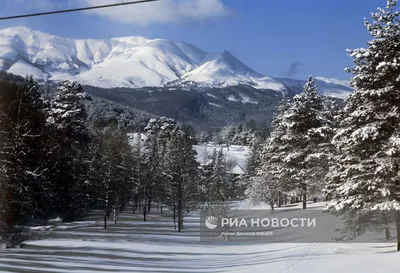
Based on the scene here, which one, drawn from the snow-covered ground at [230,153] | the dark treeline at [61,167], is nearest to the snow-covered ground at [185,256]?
the dark treeline at [61,167]

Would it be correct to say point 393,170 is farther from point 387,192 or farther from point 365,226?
point 365,226

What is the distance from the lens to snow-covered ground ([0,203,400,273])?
1797cm

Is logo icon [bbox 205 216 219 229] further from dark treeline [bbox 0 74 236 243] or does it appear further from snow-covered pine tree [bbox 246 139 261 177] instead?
snow-covered pine tree [bbox 246 139 261 177]

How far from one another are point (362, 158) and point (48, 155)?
73.5 feet

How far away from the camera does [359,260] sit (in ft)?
57.7

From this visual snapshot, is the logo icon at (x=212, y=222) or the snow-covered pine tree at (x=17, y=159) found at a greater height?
the snow-covered pine tree at (x=17, y=159)

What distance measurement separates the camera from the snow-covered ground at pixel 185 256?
707 inches

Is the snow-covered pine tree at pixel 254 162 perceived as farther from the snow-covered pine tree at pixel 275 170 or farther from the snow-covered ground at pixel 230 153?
the snow-covered ground at pixel 230 153

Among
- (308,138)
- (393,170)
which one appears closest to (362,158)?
(393,170)

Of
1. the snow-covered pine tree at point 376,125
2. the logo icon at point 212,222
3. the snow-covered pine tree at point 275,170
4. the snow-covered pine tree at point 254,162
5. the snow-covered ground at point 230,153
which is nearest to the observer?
the snow-covered pine tree at point 376,125

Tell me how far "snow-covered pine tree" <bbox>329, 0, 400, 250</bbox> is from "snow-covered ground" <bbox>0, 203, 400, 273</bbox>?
8.52ft

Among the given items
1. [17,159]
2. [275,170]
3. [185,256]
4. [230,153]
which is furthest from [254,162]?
[230,153]

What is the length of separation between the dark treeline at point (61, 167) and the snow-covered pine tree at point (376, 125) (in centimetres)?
1808

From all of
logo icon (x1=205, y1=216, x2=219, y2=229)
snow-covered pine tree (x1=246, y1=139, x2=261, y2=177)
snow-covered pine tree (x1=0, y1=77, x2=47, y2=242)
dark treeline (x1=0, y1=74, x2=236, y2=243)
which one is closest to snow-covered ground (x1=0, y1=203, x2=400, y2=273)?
snow-covered pine tree (x1=0, y1=77, x2=47, y2=242)
